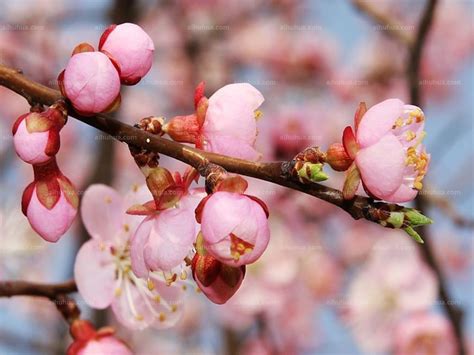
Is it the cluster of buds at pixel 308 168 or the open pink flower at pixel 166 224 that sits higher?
the cluster of buds at pixel 308 168

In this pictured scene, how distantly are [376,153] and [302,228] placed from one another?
7.93ft

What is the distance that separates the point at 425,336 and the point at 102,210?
1557 millimetres

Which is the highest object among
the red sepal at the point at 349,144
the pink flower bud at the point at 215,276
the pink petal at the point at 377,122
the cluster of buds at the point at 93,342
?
the pink petal at the point at 377,122

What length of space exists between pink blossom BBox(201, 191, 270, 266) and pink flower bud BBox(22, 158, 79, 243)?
27cm

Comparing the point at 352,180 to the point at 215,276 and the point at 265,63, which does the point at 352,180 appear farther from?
the point at 265,63

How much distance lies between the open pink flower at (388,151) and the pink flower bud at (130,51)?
11.3 inches

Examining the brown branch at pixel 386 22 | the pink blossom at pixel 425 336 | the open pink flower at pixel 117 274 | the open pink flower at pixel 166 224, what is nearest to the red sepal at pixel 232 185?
the open pink flower at pixel 166 224

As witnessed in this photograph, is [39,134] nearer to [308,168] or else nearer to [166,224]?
[166,224]

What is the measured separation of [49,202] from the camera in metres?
1.05

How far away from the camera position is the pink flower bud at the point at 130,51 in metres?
1.05

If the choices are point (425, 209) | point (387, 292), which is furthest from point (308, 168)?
point (387, 292)

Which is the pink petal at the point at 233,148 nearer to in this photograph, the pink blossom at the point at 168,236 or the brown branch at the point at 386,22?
the pink blossom at the point at 168,236

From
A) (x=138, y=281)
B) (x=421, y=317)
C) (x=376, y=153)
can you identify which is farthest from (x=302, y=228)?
(x=376, y=153)

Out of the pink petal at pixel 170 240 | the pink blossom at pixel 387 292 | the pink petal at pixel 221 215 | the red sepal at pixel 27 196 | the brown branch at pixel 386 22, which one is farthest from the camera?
the pink blossom at pixel 387 292
